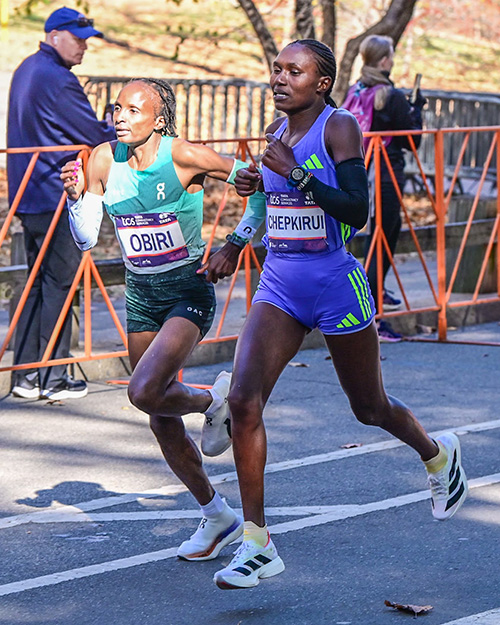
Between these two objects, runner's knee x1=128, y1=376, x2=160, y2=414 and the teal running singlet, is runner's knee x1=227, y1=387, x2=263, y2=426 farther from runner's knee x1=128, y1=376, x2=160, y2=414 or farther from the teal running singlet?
the teal running singlet

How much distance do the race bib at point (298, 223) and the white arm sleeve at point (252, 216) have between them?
0.68 ft

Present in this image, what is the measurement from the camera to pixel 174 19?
40812 mm

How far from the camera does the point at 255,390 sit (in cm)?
430

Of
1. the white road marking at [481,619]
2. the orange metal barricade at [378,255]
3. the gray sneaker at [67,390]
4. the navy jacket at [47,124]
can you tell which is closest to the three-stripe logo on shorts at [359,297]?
the white road marking at [481,619]

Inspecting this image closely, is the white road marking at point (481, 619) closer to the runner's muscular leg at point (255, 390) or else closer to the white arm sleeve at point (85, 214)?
the runner's muscular leg at point (255, 390)

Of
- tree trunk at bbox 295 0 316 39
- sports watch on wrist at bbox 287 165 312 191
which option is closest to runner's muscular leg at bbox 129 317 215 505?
sports watch on wrist at bbox 287 165 312 191

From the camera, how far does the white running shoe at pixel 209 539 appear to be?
15.4 ft

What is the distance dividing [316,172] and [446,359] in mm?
4436

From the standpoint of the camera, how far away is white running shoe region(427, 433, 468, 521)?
485 cm

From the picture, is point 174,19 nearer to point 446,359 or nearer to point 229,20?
point 229,20

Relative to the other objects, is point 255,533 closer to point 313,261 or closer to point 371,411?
point 371,411

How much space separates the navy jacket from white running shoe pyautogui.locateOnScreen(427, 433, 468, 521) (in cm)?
333

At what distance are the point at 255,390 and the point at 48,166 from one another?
3451 millimetres

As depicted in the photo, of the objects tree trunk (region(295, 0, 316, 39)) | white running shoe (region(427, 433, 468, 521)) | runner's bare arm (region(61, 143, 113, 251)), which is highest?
tree trunk (region(295, 0, 316, 39))
